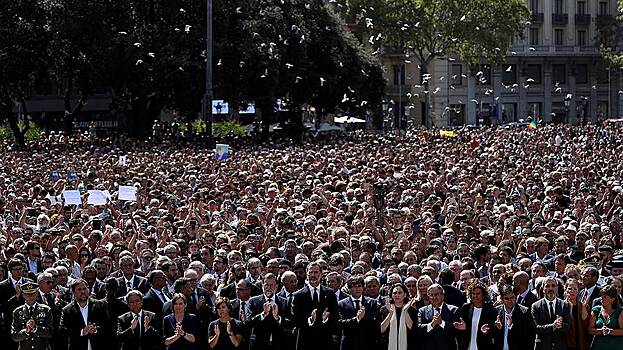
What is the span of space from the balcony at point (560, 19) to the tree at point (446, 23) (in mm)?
17609

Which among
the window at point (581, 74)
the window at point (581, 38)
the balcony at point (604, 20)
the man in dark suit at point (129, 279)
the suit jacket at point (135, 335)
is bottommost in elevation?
the suit jacket at point (135, 335)

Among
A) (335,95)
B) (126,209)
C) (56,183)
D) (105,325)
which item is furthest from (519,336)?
(335,95)

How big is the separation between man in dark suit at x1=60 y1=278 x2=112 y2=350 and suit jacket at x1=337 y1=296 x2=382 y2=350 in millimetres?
2291

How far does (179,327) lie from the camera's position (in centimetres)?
1222

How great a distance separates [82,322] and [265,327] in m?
1.80

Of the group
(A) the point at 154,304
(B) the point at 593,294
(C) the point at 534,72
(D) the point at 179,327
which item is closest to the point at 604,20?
(C) the point at 534,72

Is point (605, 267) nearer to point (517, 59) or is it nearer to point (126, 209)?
point (126, 209)

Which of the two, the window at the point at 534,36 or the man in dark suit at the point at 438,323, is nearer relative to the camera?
the man in dark suit at the point at 438,323

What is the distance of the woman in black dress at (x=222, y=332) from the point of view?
12359 mm

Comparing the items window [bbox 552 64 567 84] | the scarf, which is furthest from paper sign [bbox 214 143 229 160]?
window [bbox 552 64 567 84]

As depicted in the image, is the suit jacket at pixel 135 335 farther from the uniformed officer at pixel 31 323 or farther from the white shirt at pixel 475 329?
the white shirt at pixel 475 329

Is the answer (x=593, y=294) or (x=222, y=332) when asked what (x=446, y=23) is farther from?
(x=222, y=332)

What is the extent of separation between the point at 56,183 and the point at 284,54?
2784cm

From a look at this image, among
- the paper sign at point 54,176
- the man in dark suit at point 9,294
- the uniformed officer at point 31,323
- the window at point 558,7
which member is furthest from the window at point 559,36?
the uniformed officer at point 31,323
